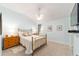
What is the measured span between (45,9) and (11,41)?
0.94 m

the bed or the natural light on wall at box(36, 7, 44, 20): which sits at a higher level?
the natural light on wall at box(36, 7, 44, 20)

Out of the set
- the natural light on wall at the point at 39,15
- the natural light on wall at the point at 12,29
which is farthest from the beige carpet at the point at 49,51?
the natural light on wall at the point at 39,15

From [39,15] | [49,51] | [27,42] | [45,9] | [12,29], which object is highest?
[45,9]

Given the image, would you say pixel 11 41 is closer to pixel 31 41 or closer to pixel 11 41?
pixel 11 41

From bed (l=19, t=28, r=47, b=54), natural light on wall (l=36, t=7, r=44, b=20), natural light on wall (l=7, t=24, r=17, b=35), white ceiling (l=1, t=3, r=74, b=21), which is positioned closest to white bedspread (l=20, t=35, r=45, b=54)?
bed (l=19, t=28, r=47, b=54)

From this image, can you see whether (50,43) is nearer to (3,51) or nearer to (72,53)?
(72,53)

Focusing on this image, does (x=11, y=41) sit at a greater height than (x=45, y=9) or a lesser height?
lesser

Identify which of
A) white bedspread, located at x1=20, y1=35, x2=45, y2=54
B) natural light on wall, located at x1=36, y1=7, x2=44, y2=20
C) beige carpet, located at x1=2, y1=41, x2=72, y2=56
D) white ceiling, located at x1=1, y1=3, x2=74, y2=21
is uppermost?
white ceiling, located at x1=1, y1=3, x2=74, y2=21

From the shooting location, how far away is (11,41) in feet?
5.76

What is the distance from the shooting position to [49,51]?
177 cm

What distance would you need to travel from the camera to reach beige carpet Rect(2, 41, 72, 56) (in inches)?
67.4

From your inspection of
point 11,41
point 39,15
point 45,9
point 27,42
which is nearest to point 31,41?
point 27,42

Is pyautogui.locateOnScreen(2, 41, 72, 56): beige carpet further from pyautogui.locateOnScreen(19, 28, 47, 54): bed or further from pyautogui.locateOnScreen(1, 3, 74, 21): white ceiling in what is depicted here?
pyautogui.locateOnScreen(1, 3, 74, 21): white ceiling

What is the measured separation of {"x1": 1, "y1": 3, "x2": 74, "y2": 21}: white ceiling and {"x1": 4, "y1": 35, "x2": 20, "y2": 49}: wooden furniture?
54cm
